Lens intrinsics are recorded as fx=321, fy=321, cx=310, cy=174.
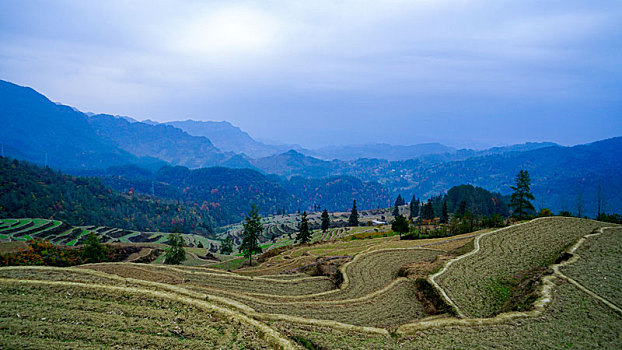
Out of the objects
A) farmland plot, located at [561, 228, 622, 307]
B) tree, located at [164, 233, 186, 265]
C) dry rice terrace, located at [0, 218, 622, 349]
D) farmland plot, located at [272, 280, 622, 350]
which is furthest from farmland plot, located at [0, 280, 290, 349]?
tree, located at [164, 233, 186, 265]

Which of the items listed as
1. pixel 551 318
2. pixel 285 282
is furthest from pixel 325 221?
pixel 551 318

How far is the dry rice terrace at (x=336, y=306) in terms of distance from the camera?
50.2ft

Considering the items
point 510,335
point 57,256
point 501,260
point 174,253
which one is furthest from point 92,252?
point 510,335

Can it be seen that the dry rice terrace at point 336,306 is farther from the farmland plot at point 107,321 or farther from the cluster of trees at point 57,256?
the cluster of trees at point 57,256

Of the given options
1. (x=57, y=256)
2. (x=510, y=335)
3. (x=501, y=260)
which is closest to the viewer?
(x=510, y=335)

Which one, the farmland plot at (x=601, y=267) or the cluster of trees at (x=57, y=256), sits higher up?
the farmland plot at (x=601, y=267)

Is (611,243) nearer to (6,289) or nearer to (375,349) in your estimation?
(375,349)

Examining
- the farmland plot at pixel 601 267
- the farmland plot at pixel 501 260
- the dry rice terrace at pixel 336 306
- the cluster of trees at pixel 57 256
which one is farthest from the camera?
the cluster of trees at pixel 57 256

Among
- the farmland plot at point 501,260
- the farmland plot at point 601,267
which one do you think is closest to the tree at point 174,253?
the farmland plot at point 501,260

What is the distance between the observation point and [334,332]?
17.6 meters

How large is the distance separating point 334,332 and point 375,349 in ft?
8.35

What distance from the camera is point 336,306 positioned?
74.4 ft

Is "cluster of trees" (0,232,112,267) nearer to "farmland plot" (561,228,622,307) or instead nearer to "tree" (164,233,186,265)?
"tree" (164,233,186,265)

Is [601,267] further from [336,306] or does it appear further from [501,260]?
[336,306]
